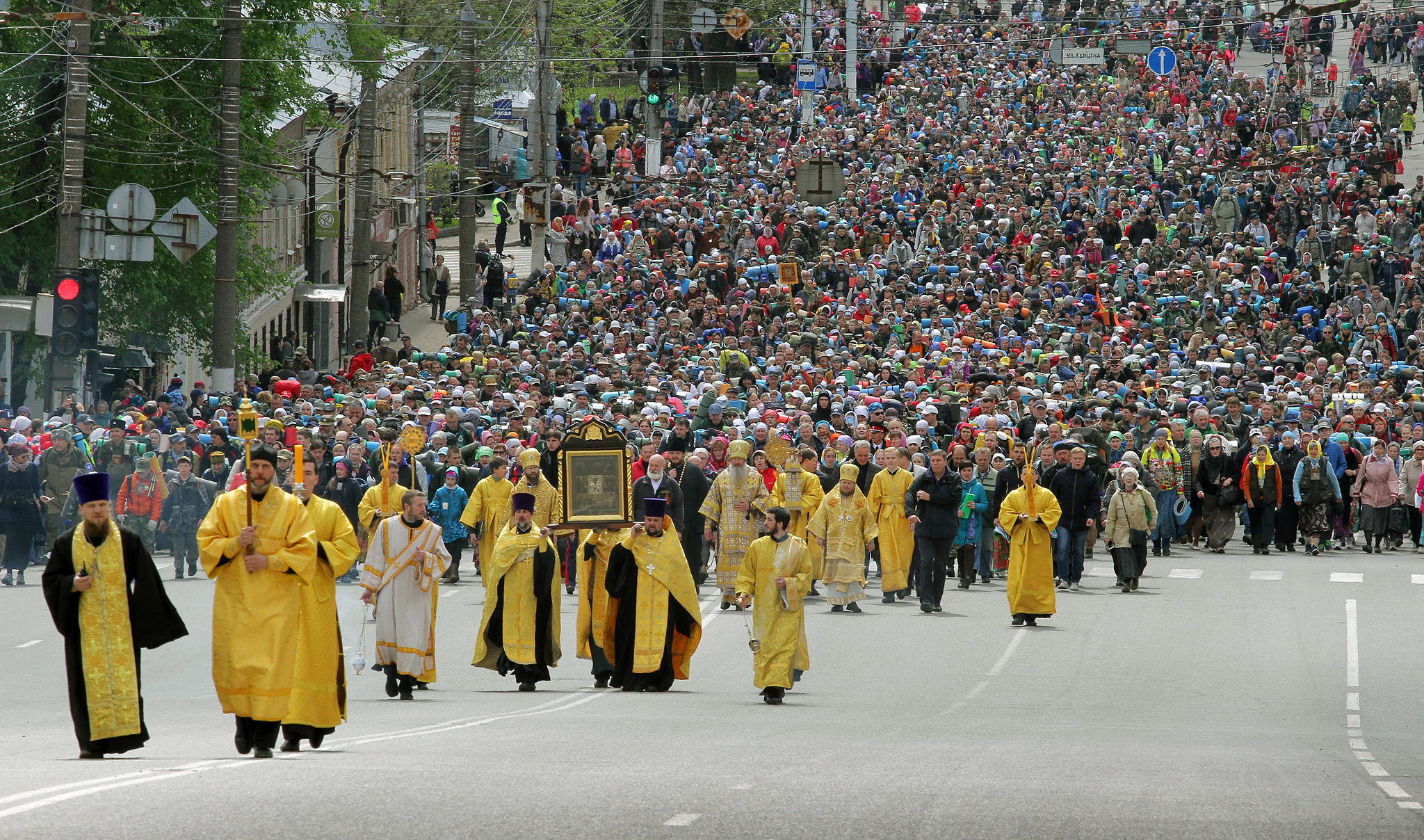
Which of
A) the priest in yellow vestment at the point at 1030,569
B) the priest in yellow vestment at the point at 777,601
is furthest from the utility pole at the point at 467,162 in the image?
the priest in yellow vestment at the point at 777,601

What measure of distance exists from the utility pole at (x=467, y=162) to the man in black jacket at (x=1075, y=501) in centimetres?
1913

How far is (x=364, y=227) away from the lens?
38.6 m

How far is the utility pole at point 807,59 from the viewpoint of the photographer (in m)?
48.7

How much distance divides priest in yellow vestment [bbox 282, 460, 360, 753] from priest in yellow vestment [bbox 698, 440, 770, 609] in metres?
9.87

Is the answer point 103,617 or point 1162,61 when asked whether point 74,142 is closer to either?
point 103,617

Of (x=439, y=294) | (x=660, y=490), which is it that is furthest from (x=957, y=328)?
(x=439, y=294)

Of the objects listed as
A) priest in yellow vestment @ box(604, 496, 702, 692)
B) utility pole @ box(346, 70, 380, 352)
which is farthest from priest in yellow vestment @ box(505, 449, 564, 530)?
utility pole @ box(346, 70, 380, 352)

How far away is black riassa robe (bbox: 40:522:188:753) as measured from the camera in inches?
402

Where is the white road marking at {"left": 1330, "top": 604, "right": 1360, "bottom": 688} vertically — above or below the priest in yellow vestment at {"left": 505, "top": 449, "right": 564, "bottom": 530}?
below

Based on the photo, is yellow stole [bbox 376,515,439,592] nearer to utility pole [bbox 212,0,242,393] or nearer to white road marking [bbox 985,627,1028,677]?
white road marking [bbox 985,627,1028,677]

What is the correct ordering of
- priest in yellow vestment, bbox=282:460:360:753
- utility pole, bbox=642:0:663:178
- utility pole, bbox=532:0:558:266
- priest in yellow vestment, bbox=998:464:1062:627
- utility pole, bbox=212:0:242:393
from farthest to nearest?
utility pole, bbox=642:0:663:178
utility pole, bbox=532:0:558:266
utility pole, bbox=212:0:242:393
priest in yellow vestment, bbox=998:464:1062:627
priest in yellow vestment, bbox=282:460:360:753

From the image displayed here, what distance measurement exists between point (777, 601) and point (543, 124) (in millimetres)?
27481

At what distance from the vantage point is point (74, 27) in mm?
24547

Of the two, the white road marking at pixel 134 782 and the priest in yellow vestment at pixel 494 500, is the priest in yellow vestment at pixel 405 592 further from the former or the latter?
the priest in yellow vestment at pixel 494 500
